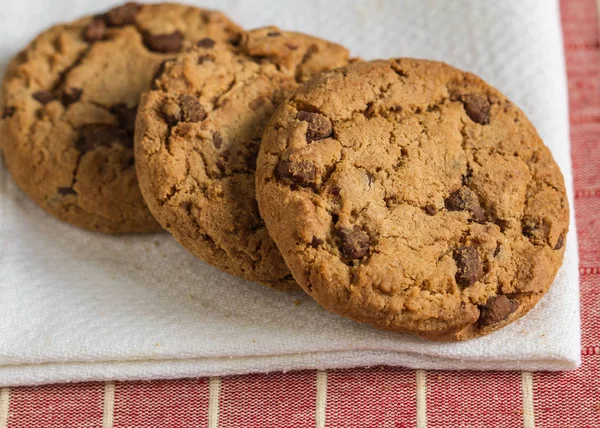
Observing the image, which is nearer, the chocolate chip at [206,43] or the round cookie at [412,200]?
the round cookie at [412,200]

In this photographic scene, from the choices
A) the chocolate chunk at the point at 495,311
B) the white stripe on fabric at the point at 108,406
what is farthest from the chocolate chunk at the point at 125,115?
the chocolate chunk at the point at 495,311

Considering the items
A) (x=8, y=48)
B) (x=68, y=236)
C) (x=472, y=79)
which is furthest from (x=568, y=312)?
(x=8, y=48)

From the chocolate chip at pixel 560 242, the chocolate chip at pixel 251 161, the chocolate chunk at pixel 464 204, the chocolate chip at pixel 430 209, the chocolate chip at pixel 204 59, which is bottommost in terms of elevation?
the chocolate chip at pixel 560 242

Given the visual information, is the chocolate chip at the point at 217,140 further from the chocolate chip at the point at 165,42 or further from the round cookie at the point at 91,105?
the chocolate chip at the point at 165,42

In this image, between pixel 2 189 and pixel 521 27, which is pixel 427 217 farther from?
pixel 2 189

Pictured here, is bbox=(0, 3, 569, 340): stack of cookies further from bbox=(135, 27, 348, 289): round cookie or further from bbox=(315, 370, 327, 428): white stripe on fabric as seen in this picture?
bbox=(315, 370, 327, 428): white stripe on fabric

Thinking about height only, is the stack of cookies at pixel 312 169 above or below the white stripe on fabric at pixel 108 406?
above

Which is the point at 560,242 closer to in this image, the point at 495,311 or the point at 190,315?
the point at 495,311
